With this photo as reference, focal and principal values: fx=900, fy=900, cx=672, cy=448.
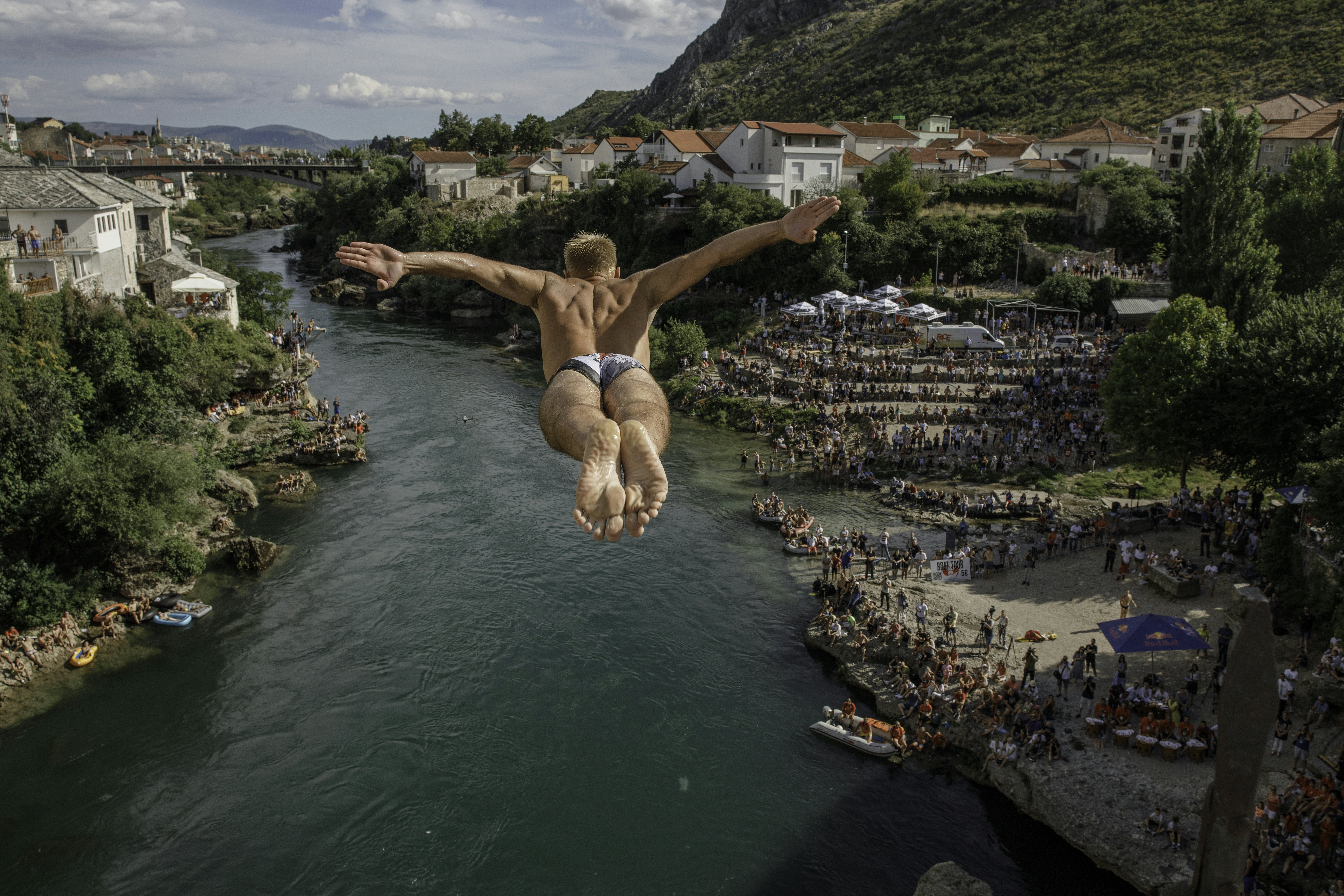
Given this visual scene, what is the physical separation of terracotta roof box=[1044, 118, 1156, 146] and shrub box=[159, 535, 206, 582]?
181 feet

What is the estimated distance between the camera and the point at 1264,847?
14.1m

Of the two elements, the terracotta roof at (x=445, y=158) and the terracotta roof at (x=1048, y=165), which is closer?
the terracotta roof at (x=1048, y=165)

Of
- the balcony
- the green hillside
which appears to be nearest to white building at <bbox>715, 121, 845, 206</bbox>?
the balcony

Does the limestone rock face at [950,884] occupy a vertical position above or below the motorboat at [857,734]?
below

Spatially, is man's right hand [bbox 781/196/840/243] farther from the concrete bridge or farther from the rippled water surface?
the concrete bridge

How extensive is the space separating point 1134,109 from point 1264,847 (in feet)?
221

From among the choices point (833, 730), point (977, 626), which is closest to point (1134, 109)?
point (977, 626)

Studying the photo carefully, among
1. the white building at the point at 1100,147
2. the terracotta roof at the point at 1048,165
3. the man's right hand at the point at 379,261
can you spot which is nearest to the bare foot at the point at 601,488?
the man's right hand at the point at 379,261

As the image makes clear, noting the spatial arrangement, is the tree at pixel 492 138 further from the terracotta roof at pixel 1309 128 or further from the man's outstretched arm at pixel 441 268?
the man's outstretched arm at pixel 441 268

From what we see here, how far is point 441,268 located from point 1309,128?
58570 mm

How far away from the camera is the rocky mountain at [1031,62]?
6488cm

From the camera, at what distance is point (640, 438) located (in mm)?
4824

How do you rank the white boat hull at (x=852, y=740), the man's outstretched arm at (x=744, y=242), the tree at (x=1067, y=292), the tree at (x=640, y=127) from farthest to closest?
the tree at (x=640, y=127), the tree at (x=1067, y=292), the white boat hull at (x=852, y=740), the man's outstretched arm at (x=744, y=242)

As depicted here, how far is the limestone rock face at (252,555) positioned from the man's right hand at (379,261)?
76.6 feet
